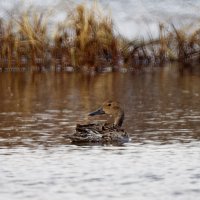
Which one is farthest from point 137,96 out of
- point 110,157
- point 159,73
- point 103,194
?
point 103,194

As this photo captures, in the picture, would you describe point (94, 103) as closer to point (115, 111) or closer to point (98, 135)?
point (115, 111)

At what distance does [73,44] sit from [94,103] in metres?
6.15

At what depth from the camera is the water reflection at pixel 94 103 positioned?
11.7 m

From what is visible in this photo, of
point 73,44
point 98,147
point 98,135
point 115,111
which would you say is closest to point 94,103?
point 115,111

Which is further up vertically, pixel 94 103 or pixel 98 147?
pixel 94 103

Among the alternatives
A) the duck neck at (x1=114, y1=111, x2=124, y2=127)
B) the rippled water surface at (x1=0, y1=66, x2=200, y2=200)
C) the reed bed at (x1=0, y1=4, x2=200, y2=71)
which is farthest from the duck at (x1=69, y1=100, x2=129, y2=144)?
the reed bed at (x1=0, y1=4, x2=200, y2=71)

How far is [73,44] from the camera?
2141cm

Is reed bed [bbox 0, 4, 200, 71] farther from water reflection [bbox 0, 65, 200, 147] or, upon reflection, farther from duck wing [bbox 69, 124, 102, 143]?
duck wing [bbox 69, 124, 102, 143]

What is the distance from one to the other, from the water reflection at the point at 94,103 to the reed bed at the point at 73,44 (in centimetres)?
62

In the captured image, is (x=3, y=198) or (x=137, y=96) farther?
(x=137, y=96)

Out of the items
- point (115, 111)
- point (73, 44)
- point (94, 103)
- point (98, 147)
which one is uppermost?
point (73, 44)

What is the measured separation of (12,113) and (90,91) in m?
3.35

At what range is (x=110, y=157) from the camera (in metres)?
9.83

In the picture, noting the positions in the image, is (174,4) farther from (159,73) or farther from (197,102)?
(197,102)
